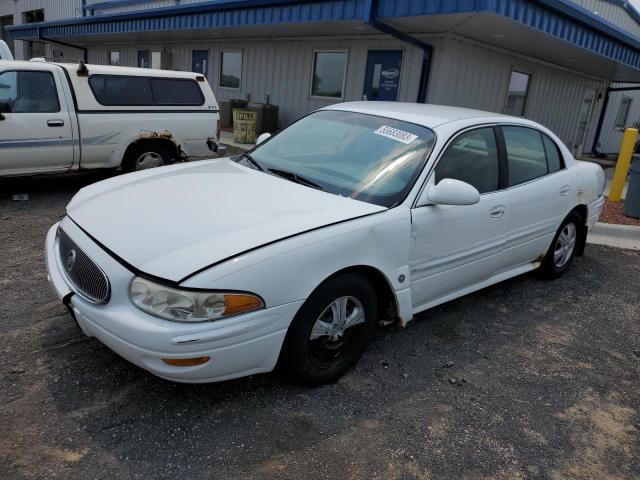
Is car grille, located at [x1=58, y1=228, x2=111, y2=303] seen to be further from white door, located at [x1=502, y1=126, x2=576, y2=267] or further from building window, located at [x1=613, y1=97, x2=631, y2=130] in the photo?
building window, located at [x1=613, y1=97, x2=631, y2=130]

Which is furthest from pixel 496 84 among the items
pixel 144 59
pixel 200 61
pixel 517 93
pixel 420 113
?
pixel 144 59

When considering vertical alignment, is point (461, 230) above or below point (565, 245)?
above

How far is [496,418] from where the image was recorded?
2.91 meters

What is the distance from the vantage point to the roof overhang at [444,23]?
8000mm

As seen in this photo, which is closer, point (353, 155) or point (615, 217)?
point (353, 155)

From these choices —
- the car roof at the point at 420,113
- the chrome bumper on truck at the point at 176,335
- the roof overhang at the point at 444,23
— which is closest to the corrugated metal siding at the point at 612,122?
the roof overhang at the point at 444,23

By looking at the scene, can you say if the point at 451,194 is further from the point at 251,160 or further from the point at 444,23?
the point at 444,23

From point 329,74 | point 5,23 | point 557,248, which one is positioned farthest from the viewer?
point 5,23

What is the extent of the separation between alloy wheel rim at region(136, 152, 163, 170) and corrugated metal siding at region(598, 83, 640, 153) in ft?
54.3

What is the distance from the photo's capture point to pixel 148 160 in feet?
24.5

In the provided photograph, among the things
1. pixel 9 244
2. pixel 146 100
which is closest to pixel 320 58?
pixel 146 100

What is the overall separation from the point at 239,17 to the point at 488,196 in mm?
9226

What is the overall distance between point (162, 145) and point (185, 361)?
19.1 ft

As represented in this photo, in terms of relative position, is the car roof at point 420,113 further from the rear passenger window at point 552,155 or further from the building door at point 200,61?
the building door at point 200,61
